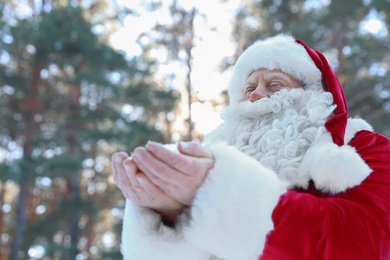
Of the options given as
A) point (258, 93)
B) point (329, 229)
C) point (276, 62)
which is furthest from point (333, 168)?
point (276, 62)

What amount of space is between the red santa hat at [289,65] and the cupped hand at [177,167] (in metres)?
0.61

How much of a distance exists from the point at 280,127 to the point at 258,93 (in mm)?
197

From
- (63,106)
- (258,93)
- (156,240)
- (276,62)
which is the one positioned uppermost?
(276,62)

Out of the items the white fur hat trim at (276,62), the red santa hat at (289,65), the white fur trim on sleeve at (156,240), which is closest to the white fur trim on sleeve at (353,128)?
the red santa hat at (289,65)

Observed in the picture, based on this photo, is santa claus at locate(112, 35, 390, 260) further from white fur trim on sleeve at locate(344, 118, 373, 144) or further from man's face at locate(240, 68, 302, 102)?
man's face at locate(240, 68, 302, 102)

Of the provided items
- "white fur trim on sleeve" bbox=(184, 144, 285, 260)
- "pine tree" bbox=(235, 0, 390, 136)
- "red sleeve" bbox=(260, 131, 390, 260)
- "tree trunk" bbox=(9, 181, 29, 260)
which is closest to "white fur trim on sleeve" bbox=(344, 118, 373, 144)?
"red sleeve" bbox=(260, 131, 390, 260)

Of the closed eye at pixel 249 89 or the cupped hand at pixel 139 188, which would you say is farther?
the closed eye at pixel 249 89

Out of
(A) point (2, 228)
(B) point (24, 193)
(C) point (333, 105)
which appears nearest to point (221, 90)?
(B) point (24, 193)

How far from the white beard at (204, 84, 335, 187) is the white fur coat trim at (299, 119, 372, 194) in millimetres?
56

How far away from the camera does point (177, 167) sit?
2.93 feet

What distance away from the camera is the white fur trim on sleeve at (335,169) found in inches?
41.4

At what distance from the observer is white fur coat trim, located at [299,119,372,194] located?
3.45 ft

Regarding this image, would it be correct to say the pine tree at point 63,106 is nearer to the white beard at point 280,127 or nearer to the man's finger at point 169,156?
the white beard at point 280,127

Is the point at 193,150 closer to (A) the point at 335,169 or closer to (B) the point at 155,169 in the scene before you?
(B) the point at 155,169
